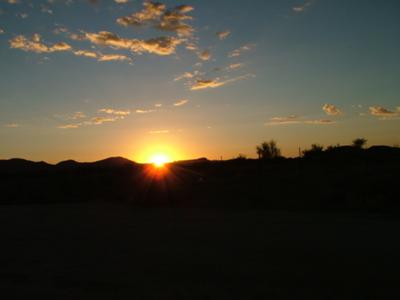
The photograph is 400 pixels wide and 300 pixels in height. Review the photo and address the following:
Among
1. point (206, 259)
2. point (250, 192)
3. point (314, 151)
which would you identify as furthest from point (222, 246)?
point (314, 151)

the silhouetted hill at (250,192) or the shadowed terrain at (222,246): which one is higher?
the silhouetted hill at (250,192)

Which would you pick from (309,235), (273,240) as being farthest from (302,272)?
(309,235)

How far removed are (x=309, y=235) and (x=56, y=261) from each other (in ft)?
23.9

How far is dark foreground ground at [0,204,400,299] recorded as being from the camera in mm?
8383

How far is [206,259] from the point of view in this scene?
10.8 m

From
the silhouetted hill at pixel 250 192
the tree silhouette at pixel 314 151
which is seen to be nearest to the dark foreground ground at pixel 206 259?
the silhouetted hill at pixel 250 192

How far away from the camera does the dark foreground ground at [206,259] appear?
8383 millimetres

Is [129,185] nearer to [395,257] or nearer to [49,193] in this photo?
[49,193]

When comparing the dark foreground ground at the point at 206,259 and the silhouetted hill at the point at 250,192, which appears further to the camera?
the silhouetted hill at the point at 250,192

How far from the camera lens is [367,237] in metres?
13.5

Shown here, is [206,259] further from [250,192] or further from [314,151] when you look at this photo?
[314,151]

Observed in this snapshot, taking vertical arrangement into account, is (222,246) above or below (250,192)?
below

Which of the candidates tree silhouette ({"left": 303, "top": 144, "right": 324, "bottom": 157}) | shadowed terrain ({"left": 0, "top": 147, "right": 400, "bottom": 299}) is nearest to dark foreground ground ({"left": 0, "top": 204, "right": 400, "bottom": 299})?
shadowed terrain ({"left": 0, "top": 147, "right": 400, "bottom": 299})

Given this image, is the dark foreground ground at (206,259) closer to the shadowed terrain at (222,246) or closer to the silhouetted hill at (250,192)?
the shadowed terrain at (222,246)
